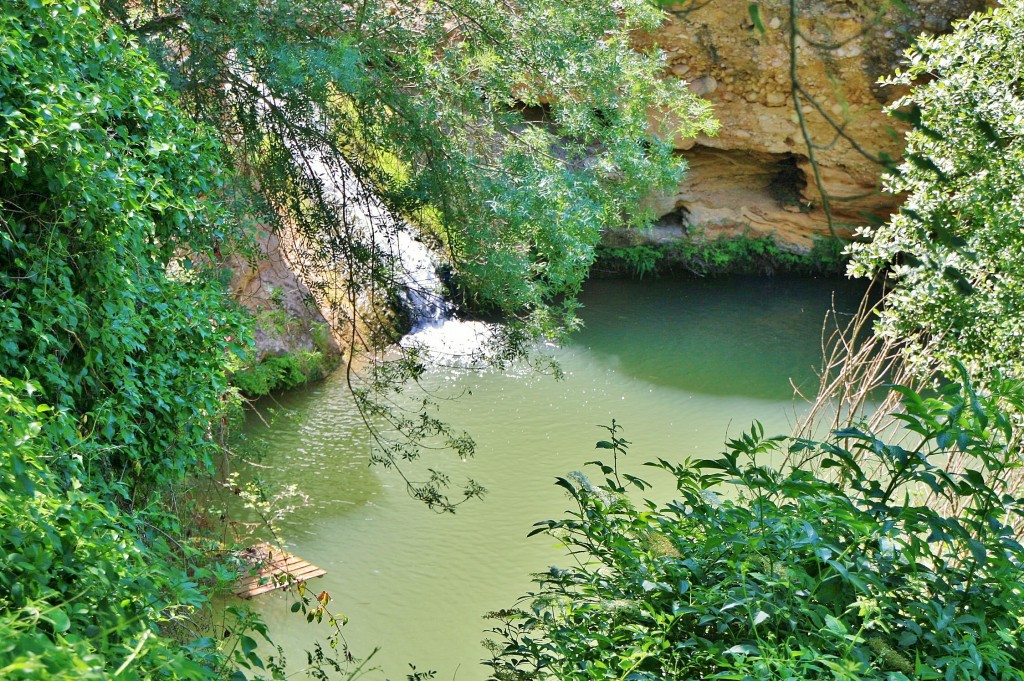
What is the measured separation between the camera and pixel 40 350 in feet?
7.07

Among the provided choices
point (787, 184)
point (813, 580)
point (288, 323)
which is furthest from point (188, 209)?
point (787, 184)

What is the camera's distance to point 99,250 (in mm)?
2344

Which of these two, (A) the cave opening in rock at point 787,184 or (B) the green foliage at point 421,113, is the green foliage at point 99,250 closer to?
(B) the green foliage at point 421,113

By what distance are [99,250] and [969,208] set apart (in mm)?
3537

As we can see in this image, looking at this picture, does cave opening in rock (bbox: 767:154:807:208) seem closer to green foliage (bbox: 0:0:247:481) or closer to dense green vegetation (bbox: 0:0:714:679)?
dense green vegetation (bbox: 0:0:714:679)

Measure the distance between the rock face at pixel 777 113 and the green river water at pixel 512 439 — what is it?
1.00 metres

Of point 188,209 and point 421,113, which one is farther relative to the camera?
point 421,113

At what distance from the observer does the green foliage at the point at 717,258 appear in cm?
1089

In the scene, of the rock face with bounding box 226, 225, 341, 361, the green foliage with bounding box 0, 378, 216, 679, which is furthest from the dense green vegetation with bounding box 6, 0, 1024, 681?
Answer: the rock face with bounding box 226, 225, 341, 361

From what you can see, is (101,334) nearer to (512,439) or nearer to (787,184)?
(512,439)

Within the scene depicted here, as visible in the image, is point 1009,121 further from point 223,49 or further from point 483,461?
point 483,461

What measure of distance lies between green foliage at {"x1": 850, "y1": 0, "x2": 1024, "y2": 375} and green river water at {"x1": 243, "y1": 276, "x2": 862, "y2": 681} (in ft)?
5.18

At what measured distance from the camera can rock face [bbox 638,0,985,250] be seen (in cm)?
781

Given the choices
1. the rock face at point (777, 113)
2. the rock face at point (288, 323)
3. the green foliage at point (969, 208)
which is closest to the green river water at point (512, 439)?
the rock face at point (288, 323)
